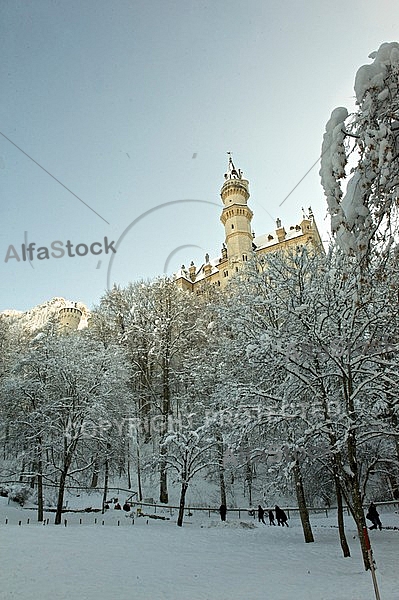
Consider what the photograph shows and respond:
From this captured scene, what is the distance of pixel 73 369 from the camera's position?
74.4 ft

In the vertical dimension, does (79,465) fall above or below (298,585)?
above

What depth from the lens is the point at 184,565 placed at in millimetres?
11844

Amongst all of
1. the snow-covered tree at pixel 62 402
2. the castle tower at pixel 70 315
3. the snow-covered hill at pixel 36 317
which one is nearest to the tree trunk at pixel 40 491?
the snow-covered tree at pixel 62 402

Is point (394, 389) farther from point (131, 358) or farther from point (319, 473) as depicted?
point (131, 358)

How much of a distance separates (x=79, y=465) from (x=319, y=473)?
14.2m

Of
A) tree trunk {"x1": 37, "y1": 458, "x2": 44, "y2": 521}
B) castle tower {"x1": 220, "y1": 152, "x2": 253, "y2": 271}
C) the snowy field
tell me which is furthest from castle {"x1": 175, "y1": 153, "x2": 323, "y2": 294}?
the snowy field

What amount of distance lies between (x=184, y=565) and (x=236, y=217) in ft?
183

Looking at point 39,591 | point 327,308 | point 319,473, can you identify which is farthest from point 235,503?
point 39,591

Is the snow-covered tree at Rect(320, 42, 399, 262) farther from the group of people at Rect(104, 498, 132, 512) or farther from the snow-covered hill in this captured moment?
the snow-covered hill

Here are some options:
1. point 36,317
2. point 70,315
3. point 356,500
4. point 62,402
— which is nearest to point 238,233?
point 70,315

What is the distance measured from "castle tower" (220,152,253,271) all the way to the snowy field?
45109 millimetres

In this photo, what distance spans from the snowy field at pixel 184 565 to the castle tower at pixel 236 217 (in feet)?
148

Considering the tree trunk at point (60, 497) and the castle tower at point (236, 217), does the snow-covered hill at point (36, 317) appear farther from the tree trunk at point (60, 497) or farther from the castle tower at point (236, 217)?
the castle tower at point (236, 217)

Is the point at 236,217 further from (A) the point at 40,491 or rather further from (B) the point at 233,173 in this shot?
(A) the point at 40,491
